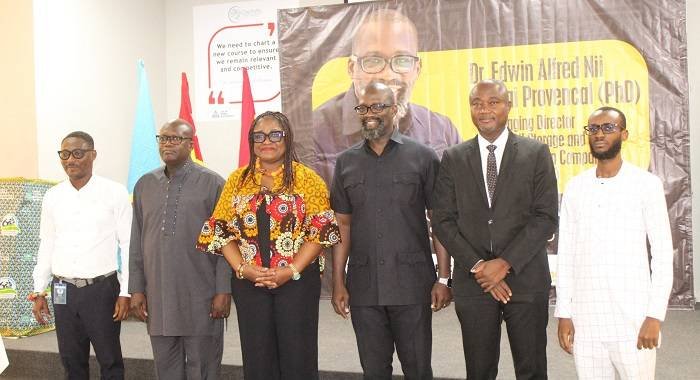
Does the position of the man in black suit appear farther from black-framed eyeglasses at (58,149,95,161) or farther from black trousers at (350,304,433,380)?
black-framed eyeglasses at (58,149,95,161)

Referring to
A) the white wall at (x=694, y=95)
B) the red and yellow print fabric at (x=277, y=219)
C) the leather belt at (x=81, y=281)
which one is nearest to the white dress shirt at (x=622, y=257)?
the red and yellow print fabric at (x=277, y=219)

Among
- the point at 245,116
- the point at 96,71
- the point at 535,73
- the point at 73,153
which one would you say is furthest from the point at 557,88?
the point at 96,71

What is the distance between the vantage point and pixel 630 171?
2.61m

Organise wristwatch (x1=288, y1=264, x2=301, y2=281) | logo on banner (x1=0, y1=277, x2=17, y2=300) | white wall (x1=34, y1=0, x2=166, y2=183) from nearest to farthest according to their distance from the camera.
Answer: wristwatch (x1=288, y1=264, x2=301, y2=281), logo on banner (x1=0, y1=277, x2=17, y2=300), white wall (x1=34, y1=0, x2=166, y2=183)

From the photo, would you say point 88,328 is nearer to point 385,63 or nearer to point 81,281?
point 81,281

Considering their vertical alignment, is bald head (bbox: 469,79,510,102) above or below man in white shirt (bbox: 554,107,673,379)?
above

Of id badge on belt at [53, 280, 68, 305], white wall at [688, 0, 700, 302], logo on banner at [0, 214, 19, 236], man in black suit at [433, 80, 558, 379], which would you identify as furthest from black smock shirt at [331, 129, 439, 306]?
white wall at [688, 0, 700, 302]

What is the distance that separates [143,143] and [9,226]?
1.31 metres

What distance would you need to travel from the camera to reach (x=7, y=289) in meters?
5.15

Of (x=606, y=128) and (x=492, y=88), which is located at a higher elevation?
(x=492, y=88)

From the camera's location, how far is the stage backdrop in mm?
5160

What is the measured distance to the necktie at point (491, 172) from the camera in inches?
111

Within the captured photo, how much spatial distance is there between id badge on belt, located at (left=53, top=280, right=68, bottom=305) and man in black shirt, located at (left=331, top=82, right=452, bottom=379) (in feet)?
4.76

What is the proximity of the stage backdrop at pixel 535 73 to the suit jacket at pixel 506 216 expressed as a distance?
266 centimetres
